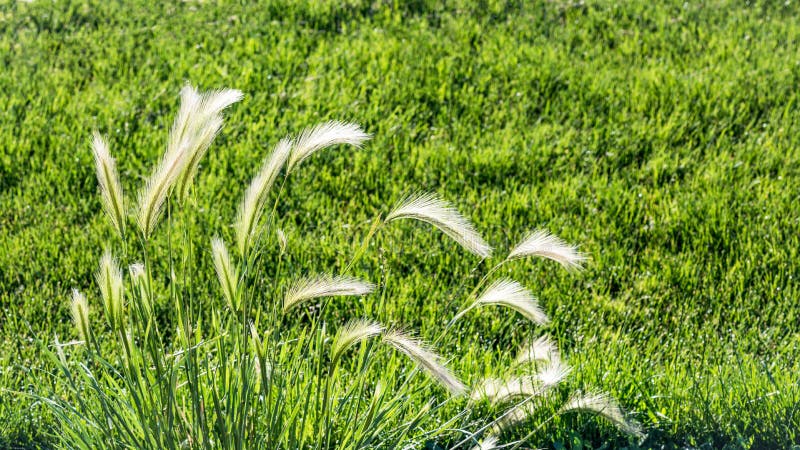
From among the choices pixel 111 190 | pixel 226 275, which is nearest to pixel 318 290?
pixel 226 275

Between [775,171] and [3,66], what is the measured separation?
12.7 ft

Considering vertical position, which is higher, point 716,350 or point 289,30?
point 289,30

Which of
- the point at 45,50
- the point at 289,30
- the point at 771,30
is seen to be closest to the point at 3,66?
the point at 45,50

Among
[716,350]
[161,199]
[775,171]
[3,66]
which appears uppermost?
[161,199]

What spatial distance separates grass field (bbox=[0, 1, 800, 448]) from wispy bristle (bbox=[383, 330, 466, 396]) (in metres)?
0.68

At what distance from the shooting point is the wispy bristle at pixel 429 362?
1.99m

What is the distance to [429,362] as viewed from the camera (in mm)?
2010

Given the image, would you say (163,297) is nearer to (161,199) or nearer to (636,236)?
(161,199)

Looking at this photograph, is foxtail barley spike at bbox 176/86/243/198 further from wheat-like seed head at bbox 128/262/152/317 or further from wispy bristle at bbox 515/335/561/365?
wispy bristle at bbox 515/335/561/365

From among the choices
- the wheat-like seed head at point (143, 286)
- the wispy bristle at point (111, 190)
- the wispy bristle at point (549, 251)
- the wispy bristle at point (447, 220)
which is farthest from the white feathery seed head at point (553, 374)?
the wispy bristle at point (111, 190)

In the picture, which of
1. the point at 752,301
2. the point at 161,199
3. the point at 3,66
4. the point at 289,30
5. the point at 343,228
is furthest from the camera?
the point at 289,30

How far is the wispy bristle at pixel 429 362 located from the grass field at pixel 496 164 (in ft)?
2.23

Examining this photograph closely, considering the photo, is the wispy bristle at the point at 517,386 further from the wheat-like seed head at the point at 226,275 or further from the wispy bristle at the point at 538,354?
the wheat-like seed head at the point at 226,275

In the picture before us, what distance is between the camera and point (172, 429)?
2.13m
